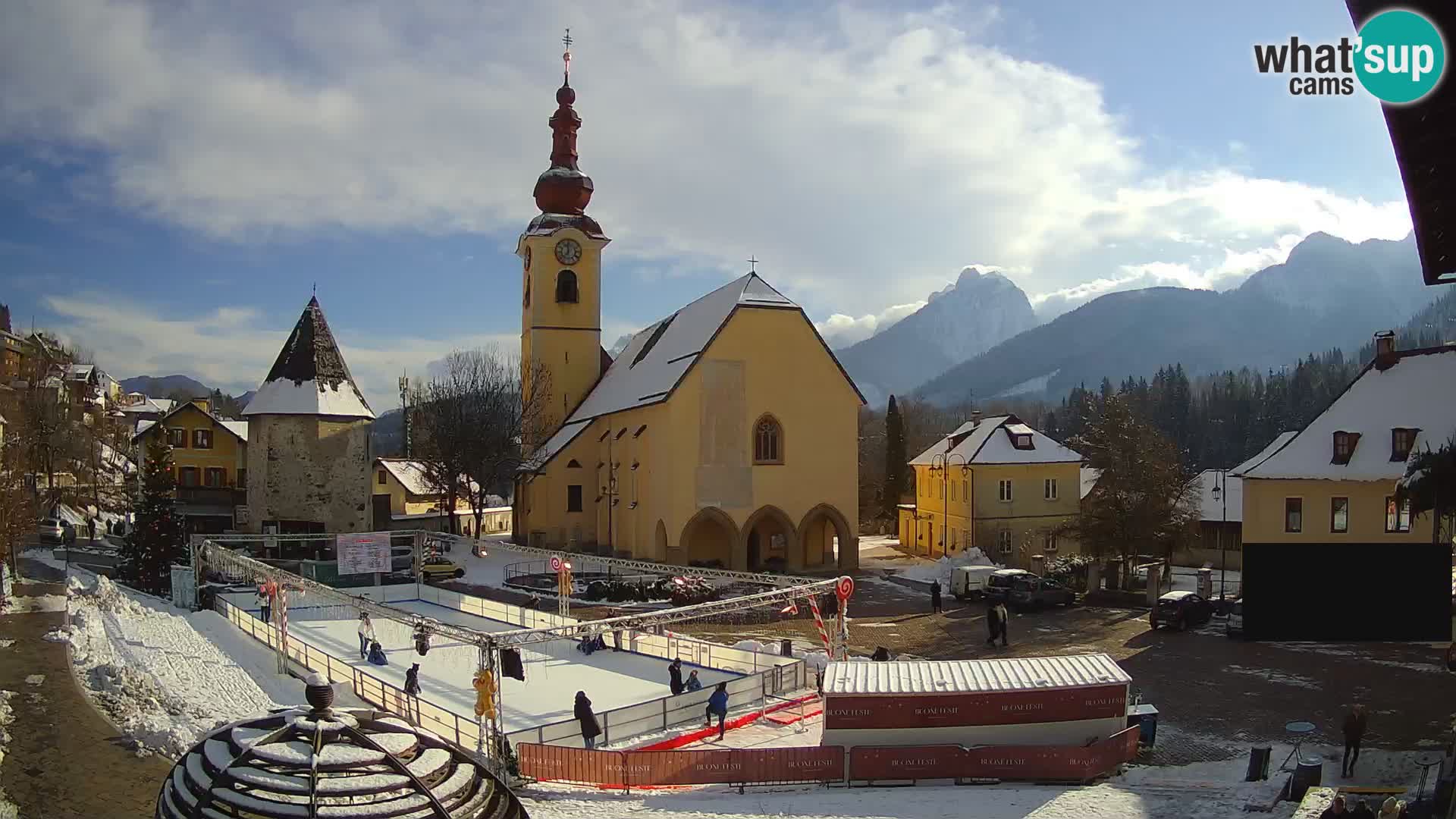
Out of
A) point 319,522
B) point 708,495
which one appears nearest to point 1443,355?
point 708,495

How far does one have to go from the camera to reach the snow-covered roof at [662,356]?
42.6 metres

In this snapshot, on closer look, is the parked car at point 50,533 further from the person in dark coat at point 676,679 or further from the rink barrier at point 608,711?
the person in dark coat at point 676,679

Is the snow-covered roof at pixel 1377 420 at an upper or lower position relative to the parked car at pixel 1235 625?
upper

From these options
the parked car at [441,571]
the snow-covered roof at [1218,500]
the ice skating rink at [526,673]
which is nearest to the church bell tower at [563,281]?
the parked car at [441,571]

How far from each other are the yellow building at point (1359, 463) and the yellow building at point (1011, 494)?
1808 cm

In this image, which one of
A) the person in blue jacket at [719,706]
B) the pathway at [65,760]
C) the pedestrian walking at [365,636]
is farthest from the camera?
the pedestrian walking at [365,636]

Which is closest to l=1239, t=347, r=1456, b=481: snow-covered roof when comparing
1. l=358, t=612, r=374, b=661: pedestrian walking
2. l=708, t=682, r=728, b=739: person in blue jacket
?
l=708, t=682, r=728, b=739: person in blue jacket

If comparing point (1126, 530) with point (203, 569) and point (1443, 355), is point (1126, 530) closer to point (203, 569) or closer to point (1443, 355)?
point (1443, 355)

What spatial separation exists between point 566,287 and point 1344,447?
39977mm

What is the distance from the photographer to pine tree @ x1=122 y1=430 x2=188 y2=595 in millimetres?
34562

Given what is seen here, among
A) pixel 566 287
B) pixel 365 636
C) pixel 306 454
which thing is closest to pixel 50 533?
pixel 306 454

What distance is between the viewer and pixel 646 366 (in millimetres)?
48719

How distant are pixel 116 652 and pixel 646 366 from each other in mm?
29220

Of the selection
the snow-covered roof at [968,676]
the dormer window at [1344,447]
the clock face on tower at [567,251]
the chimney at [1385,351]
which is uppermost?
the clock face on tower at [567,251]
